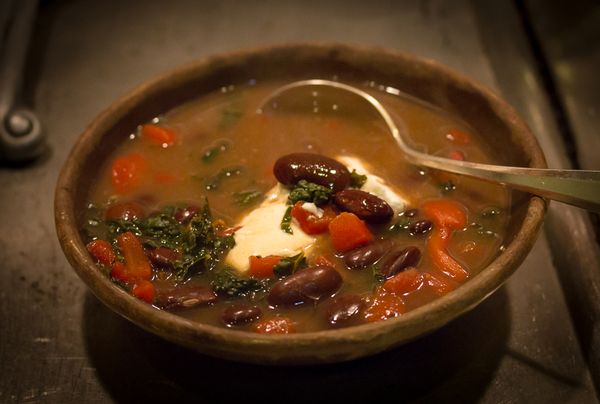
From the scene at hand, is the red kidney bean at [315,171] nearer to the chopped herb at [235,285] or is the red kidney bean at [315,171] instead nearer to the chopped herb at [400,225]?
the chopped herb at [400,225]

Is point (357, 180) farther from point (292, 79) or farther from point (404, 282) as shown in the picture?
point (292, 79)

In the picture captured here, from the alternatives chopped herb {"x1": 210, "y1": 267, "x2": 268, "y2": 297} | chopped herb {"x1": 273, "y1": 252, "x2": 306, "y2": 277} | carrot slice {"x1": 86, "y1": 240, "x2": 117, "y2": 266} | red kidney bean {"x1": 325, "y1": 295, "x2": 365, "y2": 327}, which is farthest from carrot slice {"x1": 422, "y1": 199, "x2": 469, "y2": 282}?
carrot slice {"x1": 86, "y1": 240, "x2": 117, "y2": 266}

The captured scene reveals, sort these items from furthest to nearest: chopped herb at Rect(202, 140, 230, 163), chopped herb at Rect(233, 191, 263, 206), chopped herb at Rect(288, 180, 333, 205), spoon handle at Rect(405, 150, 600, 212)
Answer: chopped herb at Rect(202, 140, 230, 163) < chopped herb at Rect(233, 191, 263, 206) < chopped herb at Rect(288, 180, 333, 205) < spoon handle at Rect(405, 150, 600, 212)

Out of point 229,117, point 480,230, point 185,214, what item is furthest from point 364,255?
point 229,117

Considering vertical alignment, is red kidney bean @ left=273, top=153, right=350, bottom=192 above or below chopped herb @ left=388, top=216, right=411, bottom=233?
above

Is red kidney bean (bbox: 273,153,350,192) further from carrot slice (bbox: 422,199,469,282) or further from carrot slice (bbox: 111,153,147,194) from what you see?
carrot slice (bbox: 111,153,147,194)

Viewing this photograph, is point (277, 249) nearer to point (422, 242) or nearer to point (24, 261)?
point (422, 242)

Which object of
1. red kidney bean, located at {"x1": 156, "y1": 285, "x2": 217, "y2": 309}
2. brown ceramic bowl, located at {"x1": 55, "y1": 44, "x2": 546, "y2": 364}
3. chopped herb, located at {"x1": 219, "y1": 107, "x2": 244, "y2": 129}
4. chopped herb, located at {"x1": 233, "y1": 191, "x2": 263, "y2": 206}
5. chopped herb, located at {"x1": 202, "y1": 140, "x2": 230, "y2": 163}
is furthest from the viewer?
chopped herb, located at {"x1": 219, "y1": 107, "x2": 244, "y2": 129}

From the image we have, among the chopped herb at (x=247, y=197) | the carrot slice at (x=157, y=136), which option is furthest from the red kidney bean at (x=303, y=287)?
the carrot slice at (x=157, y=136)
